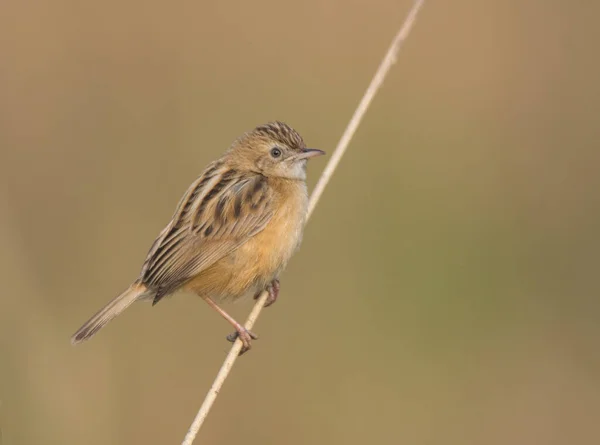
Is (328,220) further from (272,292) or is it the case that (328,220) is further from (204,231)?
(204,231)

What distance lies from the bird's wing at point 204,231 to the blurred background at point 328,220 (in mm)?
1614

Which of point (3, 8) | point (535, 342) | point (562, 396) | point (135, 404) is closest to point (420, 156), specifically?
point (535, 342)

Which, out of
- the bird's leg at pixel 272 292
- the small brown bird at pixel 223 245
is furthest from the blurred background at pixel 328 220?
the bird's leg at pixel 272 292

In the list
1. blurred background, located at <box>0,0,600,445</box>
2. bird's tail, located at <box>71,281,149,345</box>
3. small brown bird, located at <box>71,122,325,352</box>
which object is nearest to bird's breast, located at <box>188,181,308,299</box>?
small brown bird, located at <box>71,122,325,352</box>

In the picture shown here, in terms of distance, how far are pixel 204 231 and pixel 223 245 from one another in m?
0.15

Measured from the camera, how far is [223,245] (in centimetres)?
565

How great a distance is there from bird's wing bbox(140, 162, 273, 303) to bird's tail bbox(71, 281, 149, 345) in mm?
88

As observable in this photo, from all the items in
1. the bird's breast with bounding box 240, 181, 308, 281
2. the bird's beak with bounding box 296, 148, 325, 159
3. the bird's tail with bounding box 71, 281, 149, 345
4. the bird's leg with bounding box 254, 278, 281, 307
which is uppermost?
the bird's beak with bounding box 296, 148, 325, 159

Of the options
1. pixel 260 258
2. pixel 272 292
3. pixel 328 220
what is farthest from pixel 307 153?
pixel 328 220

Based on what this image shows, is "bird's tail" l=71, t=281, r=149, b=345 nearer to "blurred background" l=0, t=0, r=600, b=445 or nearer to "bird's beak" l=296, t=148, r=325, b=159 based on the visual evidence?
"blurred background" l=0, t=0, r=600, b=445

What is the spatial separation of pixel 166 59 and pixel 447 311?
13.7 ft

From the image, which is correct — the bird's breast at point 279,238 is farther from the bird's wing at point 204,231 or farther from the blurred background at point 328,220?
the blurred background at point 328,220

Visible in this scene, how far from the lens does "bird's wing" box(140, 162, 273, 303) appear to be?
561 centimetres

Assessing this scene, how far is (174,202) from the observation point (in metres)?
8.70
